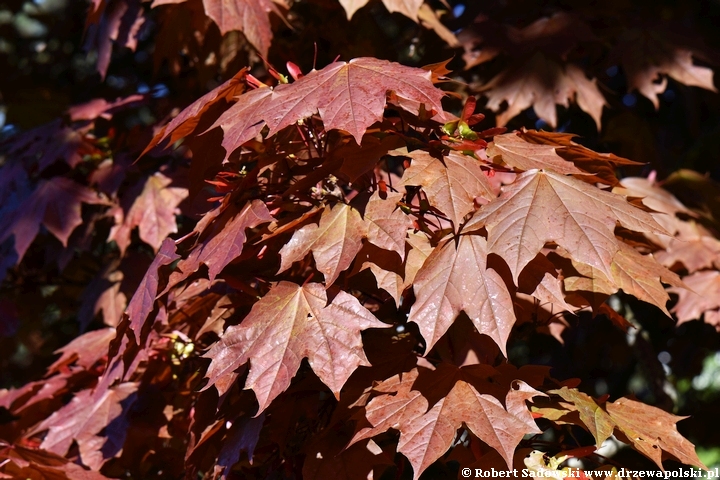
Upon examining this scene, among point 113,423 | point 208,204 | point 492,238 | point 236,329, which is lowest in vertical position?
point 113,423

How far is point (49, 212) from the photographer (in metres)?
2.45

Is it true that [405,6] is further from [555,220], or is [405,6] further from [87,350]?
[87,350]

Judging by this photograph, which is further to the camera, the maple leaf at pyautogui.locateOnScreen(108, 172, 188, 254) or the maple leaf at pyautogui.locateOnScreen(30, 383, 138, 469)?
the maple leaf at pyautogui.locateOnScreen(108, 172, 188, 254)

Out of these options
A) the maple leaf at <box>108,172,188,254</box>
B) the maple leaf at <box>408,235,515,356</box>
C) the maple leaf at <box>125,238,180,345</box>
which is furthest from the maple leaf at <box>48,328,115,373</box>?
the maple leaf at <box>408,235,515,356</box>

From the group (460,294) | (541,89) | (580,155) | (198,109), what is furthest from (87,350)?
(541,89)

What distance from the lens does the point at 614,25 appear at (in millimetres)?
3076

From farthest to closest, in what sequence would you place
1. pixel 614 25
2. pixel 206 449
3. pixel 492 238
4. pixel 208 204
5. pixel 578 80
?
1. pixel 614 25
2. pixel 578 80
3. pixel 208 204
4. pixel 206 449
5. pixel 492 238

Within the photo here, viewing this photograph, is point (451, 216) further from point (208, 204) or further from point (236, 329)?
point (208, 204)

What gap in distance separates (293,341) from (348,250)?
0.22 meters

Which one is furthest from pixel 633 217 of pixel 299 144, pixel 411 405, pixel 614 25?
pixel 614 25

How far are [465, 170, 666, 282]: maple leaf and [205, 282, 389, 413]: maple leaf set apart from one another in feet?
1.00

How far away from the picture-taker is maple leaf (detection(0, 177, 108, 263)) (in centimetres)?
240

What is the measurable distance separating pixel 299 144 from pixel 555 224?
0.68 m

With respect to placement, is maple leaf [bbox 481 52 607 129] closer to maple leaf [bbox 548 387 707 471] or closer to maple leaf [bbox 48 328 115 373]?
maple leaf [bbox 548 387 707 471]
